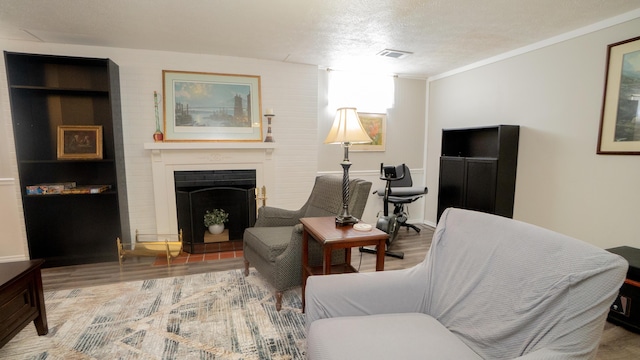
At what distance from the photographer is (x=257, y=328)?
2.05 meters

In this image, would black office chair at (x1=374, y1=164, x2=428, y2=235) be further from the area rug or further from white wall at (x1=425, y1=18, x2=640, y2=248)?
the area rug

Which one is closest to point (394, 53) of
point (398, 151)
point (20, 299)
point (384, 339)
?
point (398, 151)

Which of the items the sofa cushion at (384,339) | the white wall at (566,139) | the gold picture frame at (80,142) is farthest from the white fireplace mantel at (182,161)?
the white wall at (566,139)

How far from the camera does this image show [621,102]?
8.26 ft

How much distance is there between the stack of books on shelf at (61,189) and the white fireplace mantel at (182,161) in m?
0.57

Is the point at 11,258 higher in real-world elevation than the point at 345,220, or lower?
lower

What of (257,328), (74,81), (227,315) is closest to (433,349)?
(257,328)

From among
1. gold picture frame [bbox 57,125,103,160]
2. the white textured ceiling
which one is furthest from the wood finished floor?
the white textured ceiling

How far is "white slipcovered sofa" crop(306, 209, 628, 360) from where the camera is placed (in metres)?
0.95

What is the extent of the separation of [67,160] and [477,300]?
3713 mm

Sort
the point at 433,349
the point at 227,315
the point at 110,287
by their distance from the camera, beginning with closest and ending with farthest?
1. the point at 433,349
2. the point at 227,315
3. the point at 110,287

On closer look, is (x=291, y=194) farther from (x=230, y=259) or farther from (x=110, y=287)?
(x=110, y=287)

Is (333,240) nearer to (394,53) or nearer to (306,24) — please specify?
(306,24)

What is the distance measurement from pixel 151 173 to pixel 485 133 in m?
4.10
